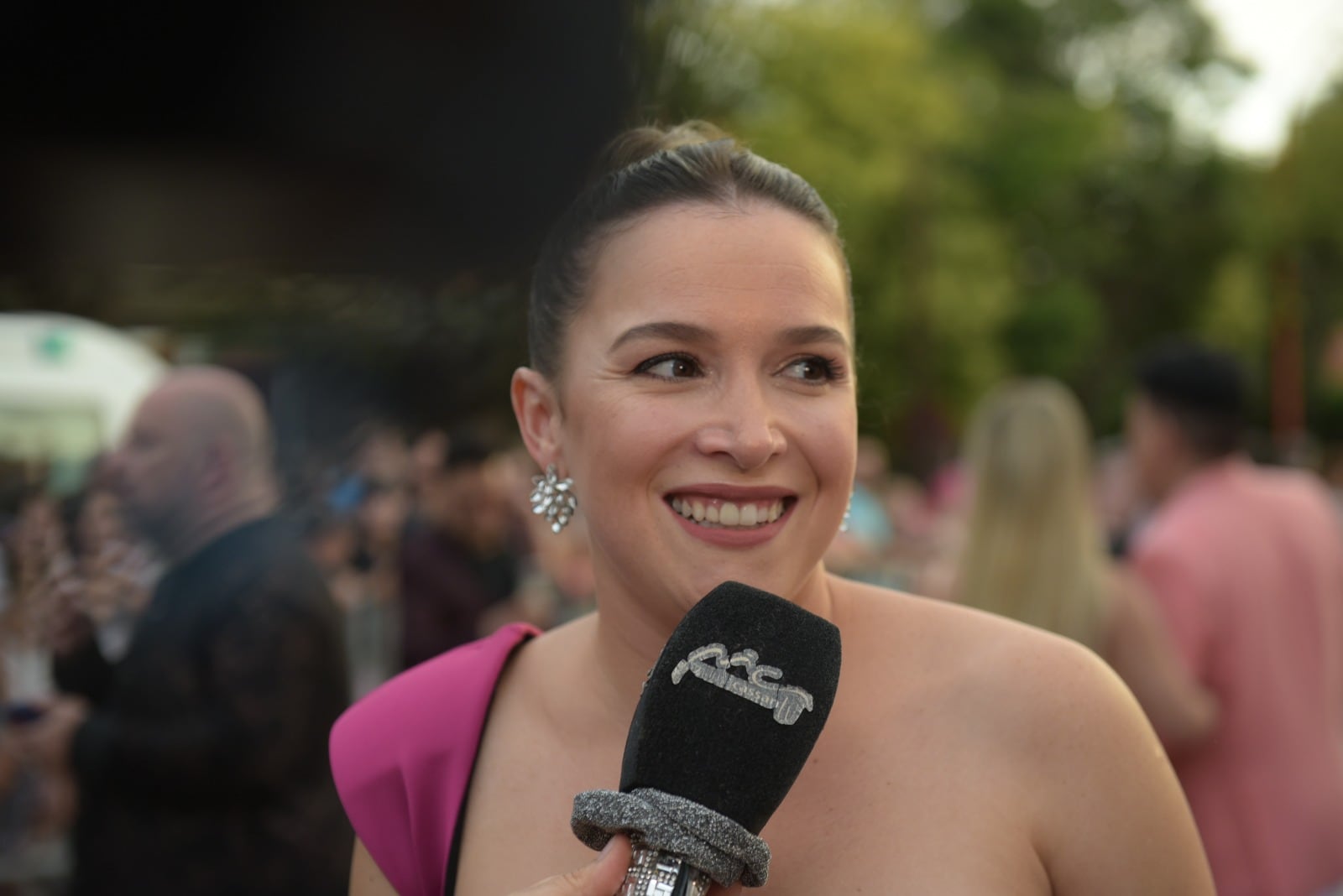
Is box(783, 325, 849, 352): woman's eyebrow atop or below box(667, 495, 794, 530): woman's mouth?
atop

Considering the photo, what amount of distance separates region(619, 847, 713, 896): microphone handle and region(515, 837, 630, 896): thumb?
0.01 meters

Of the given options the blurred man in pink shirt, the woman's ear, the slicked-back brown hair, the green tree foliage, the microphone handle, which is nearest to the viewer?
the microphone handle

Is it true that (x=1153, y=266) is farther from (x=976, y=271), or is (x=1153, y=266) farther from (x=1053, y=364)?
(x=976, y=271)

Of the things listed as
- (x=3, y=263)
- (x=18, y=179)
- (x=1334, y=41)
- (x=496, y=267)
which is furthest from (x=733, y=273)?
(x=1334, y=41)

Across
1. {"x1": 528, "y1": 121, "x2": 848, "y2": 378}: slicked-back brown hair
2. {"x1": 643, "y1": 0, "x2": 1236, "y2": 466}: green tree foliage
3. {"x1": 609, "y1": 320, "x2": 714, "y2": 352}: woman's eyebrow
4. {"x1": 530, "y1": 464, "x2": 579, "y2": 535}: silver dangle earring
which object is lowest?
{"x1": 530, "y1": 464, "x2": 579, "y2": 535}: silver dangle earring

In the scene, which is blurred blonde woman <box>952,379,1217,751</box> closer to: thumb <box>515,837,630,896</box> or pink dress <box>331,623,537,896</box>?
pink dress <box>331,623,537,896</box>

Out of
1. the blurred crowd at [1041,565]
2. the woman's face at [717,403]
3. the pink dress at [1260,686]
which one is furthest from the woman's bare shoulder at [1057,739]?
the pink dress at [1260,686]

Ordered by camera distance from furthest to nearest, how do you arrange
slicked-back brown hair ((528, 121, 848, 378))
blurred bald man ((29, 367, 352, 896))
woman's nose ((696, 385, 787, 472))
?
blurred bald man ((29, 367, 352, 896)) → slicked-back brown hair ((528, 121, 848, 378)) → woman's nose ((696, 385, 787, 472))

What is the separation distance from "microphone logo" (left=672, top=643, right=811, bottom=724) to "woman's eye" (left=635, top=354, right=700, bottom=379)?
359mm

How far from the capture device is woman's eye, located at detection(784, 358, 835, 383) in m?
1.68

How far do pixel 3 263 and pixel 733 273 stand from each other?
3.77m

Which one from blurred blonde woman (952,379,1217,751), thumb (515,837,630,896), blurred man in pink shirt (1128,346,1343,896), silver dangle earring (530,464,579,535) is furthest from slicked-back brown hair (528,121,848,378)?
blurred man in pink shirt (1128,346,1343,896)

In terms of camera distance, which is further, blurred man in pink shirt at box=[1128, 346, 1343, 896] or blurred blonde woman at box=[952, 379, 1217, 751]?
blurred man in pink shirt at box=[1128, 346, 1343, 896]

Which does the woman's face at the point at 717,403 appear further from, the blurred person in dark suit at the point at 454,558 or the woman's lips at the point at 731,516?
the blurred person in dark suit at the point at 454,558
